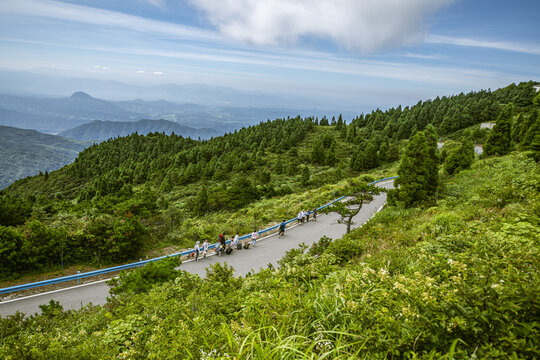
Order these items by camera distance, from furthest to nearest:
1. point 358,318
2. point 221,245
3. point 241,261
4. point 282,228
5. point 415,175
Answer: point 415,175 < point 282,228 < point 221,245 < point 241,261 < point 358,318

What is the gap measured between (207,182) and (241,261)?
3603 cm

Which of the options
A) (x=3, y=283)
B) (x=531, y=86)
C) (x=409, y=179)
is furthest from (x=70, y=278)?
(x=531, y=86)

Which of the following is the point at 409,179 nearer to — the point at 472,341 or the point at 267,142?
the point at 472,341

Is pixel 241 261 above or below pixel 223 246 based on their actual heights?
below

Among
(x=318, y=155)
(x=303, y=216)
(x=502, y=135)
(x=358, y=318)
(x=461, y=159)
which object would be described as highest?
(x=502, y=135)

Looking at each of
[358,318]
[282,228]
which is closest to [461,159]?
→ [282,228]

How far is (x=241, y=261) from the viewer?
479 inches

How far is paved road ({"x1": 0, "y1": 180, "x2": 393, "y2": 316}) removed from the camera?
8.59m

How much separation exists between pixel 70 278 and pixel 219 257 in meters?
5.64

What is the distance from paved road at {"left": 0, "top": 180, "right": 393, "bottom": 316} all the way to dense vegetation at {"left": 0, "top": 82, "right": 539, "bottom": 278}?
175 centimetres

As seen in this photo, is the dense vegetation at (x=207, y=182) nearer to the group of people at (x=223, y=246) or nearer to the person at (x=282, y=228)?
the group of people at (x=223, y=246)

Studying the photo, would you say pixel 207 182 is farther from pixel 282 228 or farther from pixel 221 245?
pixel 221 245

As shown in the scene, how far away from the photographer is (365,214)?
1961cm

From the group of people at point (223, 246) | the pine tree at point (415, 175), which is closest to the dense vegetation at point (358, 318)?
the group of people at point (223, 246)
